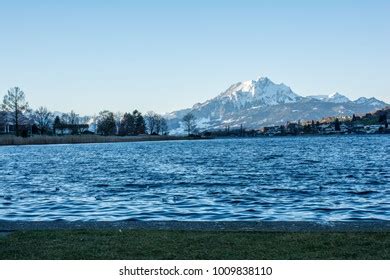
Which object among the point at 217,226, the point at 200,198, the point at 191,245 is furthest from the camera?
the point at 200,198

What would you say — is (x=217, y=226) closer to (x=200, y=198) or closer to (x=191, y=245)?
(x=191, y=245)

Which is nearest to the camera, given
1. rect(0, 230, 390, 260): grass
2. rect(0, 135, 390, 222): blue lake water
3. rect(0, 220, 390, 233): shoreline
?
rect(0, 230, 390, 260): grass

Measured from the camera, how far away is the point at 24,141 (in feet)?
427

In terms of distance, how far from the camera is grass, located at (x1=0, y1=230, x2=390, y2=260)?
488 inches

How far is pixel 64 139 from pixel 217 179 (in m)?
122

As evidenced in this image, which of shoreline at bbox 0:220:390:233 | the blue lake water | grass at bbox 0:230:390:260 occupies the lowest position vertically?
the blue lake water

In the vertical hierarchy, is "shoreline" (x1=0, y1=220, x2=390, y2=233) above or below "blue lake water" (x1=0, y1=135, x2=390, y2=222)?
above

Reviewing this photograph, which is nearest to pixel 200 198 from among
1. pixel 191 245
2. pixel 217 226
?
pixel 217 226

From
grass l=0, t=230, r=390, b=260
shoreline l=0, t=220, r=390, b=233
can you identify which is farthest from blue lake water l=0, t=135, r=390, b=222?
grass l=0, t=230, r=390, b=260

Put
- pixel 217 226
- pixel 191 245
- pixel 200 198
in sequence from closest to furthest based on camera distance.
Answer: pixel 191 245, pixel 217 226, pixel 200 198

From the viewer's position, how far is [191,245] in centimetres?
1352

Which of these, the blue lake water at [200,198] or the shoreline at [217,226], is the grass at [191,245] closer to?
the shoreline at [217,226]

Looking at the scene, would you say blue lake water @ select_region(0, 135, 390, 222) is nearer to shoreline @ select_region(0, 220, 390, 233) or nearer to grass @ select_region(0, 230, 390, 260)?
shoreline @ select_region(0, 220, 390, 233)

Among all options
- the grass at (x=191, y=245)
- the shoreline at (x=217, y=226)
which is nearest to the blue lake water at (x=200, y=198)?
the shoreline at (x=217, y=226)
